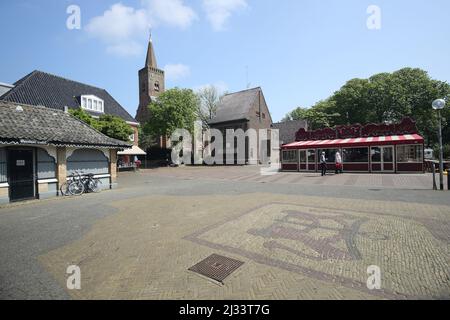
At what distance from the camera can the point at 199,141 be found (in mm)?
44094

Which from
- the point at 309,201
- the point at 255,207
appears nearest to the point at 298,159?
the point at 309,201

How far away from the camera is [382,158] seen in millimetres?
20109

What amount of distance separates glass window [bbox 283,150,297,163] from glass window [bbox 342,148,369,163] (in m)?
4.84

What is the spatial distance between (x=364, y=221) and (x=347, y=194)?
14.9ft

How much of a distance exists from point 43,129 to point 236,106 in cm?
3362

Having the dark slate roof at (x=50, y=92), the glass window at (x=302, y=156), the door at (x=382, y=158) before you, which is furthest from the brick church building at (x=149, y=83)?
the door at (x=382, y=158)

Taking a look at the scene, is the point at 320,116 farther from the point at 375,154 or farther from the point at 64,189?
the point at 64,189

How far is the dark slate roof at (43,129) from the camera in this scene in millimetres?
10789

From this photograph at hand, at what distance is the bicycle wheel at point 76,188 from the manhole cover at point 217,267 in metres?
11.4

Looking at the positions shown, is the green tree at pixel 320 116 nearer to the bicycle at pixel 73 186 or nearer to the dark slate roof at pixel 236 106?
the dark slate roof at pixel 236 106

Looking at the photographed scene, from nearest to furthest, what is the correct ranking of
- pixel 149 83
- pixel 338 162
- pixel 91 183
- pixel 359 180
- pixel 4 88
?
1. pixel 91 183
2. pixel 359 180
3. pixel 338 162
4. pixel 4 88
5. pixel 149 83

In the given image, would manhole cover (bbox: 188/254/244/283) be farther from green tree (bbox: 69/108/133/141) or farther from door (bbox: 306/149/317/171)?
green tree (bbox: 69/108/133/141)

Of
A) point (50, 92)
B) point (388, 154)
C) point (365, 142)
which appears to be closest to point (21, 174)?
point (50, 92)

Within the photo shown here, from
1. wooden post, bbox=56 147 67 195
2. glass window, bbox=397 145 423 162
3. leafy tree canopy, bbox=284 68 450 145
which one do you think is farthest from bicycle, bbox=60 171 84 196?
leafy tree canopy, bbox=284 68 450 145
